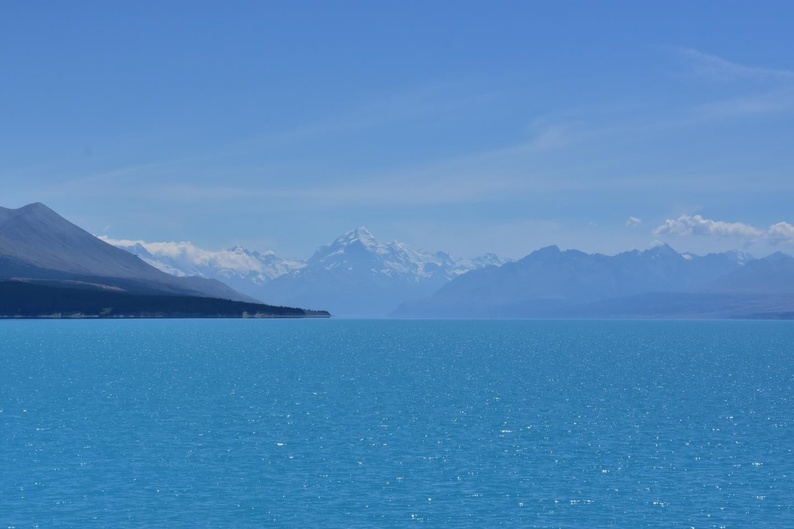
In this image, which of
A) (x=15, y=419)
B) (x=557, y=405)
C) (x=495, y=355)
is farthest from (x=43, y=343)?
(x=557, y=405)

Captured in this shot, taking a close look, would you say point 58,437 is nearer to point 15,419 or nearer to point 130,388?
point 15,419

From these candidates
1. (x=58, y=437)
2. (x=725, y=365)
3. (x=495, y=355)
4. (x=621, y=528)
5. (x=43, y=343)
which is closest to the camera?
(x=621, y=528)

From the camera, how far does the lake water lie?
4491 cm

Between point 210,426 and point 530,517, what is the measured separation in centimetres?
3241

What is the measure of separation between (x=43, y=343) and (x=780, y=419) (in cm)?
15979

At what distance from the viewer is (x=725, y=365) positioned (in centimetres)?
13938

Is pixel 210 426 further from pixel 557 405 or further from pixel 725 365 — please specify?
pixel 725 365

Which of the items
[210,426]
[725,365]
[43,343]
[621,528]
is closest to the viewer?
[621,528]

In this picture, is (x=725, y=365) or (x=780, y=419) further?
(x=725, y=365)

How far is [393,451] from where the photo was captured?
194ft

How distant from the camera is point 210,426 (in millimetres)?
69125

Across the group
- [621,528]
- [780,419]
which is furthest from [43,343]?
[621,528]

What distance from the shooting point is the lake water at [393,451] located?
1768 inches

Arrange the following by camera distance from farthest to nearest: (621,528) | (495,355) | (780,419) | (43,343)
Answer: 1. (43,343)
2. (495,355)
3. (780,419)
4. (621,528)
